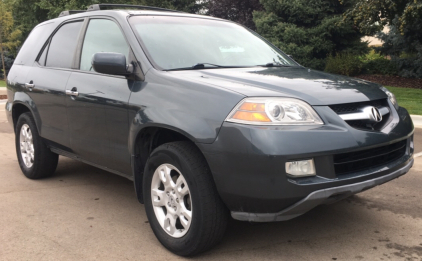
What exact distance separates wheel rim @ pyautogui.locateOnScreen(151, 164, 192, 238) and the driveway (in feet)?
0.69

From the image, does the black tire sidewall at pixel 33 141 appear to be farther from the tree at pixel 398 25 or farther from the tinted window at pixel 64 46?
the tree at pixel 398 25

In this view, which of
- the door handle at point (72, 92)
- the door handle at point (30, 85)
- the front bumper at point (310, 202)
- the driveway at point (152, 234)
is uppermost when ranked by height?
the door handle at point (72, 92)

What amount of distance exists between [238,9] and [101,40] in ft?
78.9

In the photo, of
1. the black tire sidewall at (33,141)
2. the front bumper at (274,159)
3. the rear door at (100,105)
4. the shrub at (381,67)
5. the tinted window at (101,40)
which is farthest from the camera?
the shrub at (381,67)

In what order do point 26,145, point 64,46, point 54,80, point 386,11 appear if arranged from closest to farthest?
point 54,80, point 64,46, point 26,145, point 386,11

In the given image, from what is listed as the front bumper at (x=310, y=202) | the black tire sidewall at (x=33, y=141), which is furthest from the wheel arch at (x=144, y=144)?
the black tire sidewall at (x=33, y=141)

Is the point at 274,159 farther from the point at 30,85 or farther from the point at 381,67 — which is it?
the point at 381,67

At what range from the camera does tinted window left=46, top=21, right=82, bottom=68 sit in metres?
4.62

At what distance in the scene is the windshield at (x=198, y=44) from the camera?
12.4ft

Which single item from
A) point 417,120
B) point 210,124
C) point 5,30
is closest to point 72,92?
point 210,124

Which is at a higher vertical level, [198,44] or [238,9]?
[238,9]

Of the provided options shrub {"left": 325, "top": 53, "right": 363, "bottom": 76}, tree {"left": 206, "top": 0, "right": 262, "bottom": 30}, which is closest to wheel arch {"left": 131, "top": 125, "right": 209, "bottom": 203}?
shrub {"left": 325, "top": 53, "right": 363, "bottom": 76}

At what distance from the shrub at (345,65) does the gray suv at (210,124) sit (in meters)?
15.9

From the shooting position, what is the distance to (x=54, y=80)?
15.2 ft
